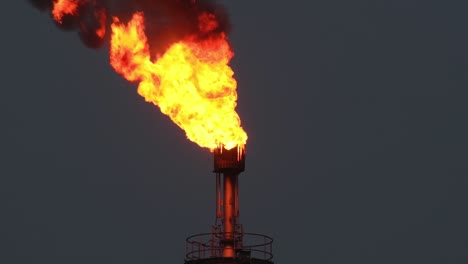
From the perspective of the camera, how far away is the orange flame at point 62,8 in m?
50.5

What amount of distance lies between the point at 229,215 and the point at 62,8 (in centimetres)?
1520

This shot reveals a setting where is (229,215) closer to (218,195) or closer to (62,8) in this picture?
(218,195)

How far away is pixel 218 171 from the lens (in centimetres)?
4947

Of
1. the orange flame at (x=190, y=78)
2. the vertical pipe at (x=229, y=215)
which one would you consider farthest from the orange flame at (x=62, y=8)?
the vertical pipe at (x=229, y=215)

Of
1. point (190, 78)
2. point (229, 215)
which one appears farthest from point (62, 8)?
point (229, 215)

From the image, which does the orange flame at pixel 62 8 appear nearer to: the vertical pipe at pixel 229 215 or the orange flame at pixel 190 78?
the orange flame at pixel 190 78

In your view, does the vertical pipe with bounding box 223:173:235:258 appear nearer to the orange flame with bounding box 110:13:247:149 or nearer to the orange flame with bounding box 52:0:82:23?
the orange flame with bounding box 110:13:247:149

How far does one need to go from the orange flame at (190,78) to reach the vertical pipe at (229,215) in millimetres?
2395

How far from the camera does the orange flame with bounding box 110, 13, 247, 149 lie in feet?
167

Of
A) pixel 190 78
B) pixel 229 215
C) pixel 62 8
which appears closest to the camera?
pixel 229 215

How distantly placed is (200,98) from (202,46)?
123 inches

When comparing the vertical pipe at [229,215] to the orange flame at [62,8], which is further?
the orange flame at [62,8]

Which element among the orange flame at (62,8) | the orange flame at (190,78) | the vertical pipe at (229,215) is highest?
the orange flame at (62,8)

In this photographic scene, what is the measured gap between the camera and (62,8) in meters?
50.6
